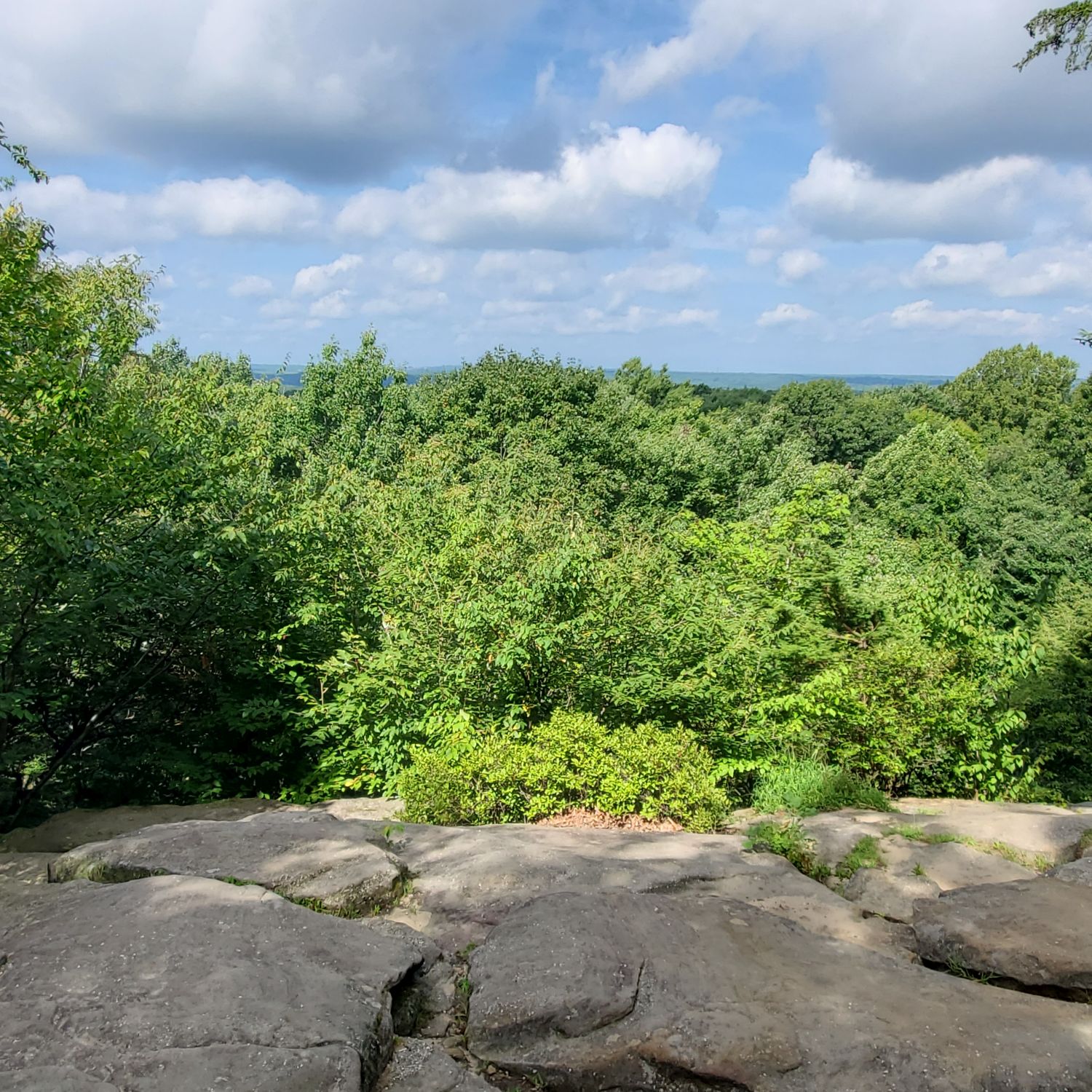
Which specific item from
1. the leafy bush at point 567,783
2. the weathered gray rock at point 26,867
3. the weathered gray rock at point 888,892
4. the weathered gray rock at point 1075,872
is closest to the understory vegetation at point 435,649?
the leafy bush at point 567,783

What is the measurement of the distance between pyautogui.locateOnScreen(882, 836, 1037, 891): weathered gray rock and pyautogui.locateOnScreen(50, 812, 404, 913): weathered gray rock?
347cm

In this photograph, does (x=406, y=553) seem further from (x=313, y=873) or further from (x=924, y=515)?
(x=924, y=515)

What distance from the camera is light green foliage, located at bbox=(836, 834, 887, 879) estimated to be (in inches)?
236

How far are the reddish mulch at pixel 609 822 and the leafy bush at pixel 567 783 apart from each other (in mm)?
52

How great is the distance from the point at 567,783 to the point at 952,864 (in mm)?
3233

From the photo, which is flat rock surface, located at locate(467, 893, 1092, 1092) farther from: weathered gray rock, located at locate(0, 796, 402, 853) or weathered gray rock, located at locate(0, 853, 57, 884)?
weathered gray rock, located at locate(0, 796, 402, 853)

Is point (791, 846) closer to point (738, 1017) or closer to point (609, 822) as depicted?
point (609, 822)

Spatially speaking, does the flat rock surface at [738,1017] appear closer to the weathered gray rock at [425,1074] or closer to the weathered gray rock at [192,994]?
the weathered gray rock at [425,1074]

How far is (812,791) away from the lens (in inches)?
351

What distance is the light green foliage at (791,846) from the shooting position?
617 cm

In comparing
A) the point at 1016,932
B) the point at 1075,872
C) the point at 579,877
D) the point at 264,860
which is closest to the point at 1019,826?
the point at 1075,872

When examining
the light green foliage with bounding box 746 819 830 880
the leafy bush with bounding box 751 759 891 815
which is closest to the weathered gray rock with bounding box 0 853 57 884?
the light green foliage with bounding box 746 819 830 880

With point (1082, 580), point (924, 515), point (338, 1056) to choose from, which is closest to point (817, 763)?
point (338, 1056)

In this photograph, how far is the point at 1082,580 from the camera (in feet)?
88.7
